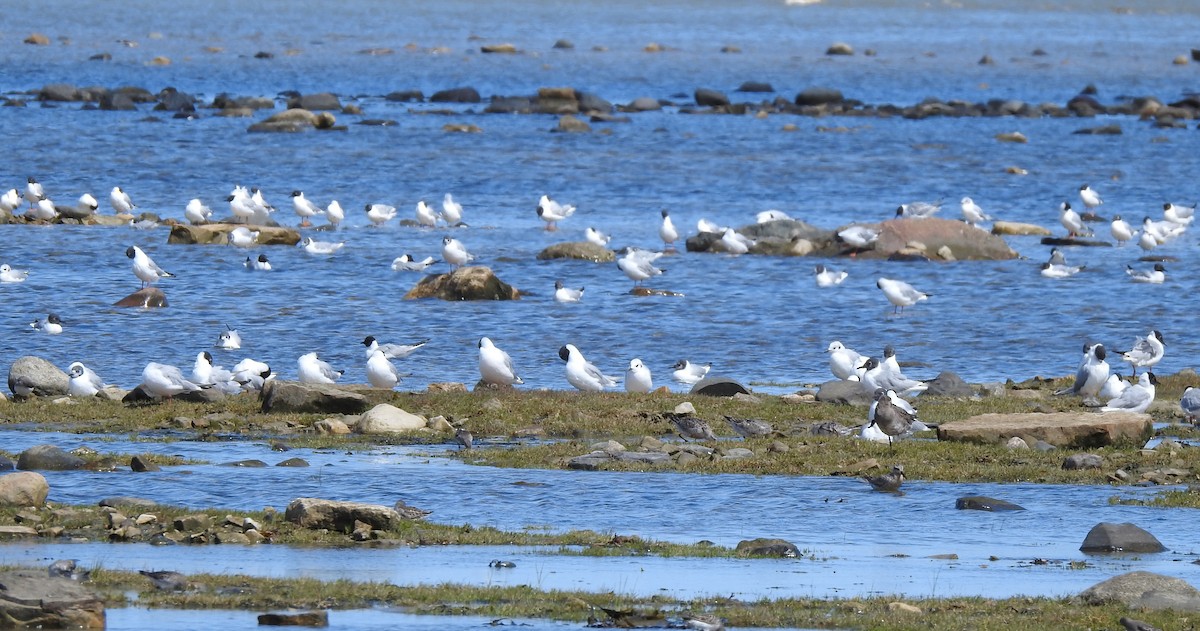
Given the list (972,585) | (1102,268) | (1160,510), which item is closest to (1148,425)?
(1160,510)

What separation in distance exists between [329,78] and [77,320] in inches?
2452

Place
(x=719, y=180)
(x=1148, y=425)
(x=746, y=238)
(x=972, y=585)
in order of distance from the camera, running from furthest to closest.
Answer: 1. (x=719, y=180)
2. (x=746, y=238)
3. (x=1148, y=425)
4. (x=972, y=585)

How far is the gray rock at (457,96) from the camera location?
78.9m

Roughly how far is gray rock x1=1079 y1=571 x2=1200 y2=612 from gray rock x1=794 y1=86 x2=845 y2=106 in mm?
69684

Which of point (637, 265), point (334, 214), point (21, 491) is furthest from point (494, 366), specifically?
point (334, 214)

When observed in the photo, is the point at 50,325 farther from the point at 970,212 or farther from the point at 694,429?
the point at 970,212

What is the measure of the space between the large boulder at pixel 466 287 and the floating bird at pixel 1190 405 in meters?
13.6

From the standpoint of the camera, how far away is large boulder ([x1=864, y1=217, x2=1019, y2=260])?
131 feet

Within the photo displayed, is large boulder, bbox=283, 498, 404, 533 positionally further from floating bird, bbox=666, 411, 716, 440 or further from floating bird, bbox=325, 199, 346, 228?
floating bird, bbox=325, 199, 346, 228

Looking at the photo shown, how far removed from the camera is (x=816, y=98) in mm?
81500

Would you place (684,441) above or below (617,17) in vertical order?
below

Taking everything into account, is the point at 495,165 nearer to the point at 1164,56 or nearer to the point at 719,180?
the point at 719,180

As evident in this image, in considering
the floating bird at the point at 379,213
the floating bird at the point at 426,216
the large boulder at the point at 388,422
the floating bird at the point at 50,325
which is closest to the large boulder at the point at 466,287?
the floating bird at the point at 50,325

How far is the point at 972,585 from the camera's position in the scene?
44.1ft
